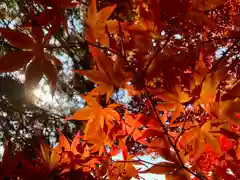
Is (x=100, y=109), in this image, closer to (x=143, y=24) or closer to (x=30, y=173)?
(x=143, y=24)

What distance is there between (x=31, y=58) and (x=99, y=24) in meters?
0.14

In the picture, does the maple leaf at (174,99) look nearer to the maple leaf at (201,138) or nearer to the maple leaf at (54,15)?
the maple leaf at (201,138)

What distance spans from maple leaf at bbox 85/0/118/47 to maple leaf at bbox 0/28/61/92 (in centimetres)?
8

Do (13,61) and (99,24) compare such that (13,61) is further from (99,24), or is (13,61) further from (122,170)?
(122,170)

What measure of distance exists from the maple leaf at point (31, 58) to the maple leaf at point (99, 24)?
0.25ft

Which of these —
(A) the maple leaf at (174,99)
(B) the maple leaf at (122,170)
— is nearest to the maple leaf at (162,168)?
(A) the maple leaf at (174,99)

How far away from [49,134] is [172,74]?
278 cm

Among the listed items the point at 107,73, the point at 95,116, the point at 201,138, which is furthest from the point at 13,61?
the point at 201,138

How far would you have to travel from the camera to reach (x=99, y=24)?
0.53 m

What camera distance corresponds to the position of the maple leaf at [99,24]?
1.62 feet

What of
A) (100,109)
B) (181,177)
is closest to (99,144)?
(100,109)

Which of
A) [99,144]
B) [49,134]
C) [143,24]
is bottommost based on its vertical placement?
[99,144]

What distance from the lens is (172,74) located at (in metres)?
0.52

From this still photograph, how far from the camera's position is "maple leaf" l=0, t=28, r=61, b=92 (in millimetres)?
454
